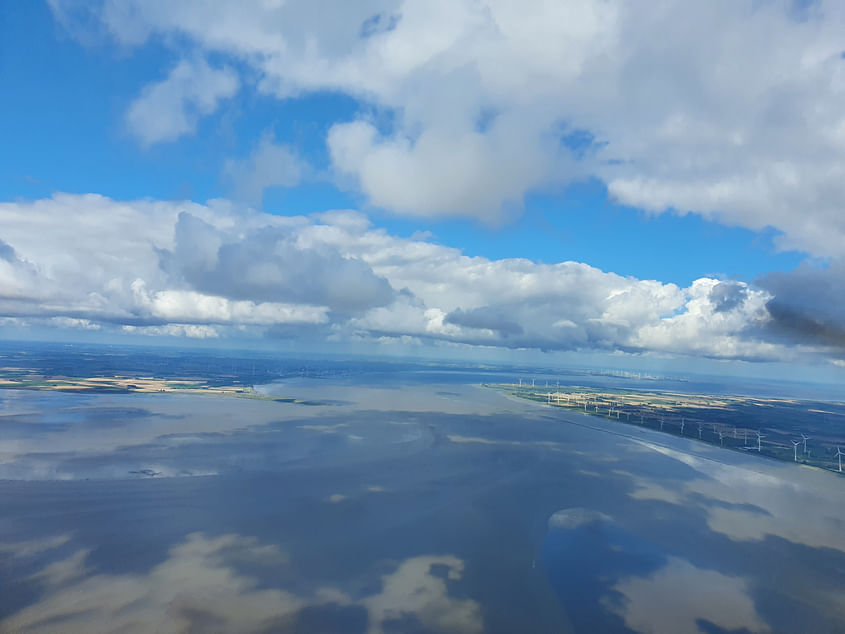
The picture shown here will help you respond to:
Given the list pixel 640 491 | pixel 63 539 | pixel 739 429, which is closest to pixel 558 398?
pixel 739 429

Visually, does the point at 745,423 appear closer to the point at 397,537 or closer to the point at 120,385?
the point at 397,537

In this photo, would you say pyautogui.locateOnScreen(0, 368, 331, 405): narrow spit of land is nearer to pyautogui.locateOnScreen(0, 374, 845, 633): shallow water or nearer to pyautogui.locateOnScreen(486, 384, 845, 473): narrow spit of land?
pyautogui.locateOnScreen(0, 374, 845, 633): shallow water

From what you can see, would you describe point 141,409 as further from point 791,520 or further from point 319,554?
point 791,520

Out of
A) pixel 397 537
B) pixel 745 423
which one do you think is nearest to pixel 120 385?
pixel 397 537

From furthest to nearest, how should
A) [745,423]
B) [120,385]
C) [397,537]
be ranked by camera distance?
1. [120,385]
2. [745,423]
3. [397,537]

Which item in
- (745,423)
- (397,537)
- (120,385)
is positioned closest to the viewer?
(397,537)

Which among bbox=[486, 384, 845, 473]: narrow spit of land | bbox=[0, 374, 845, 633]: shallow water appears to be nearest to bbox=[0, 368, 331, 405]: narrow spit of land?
bbox=[0, 374, 845, 633]: shallow water
